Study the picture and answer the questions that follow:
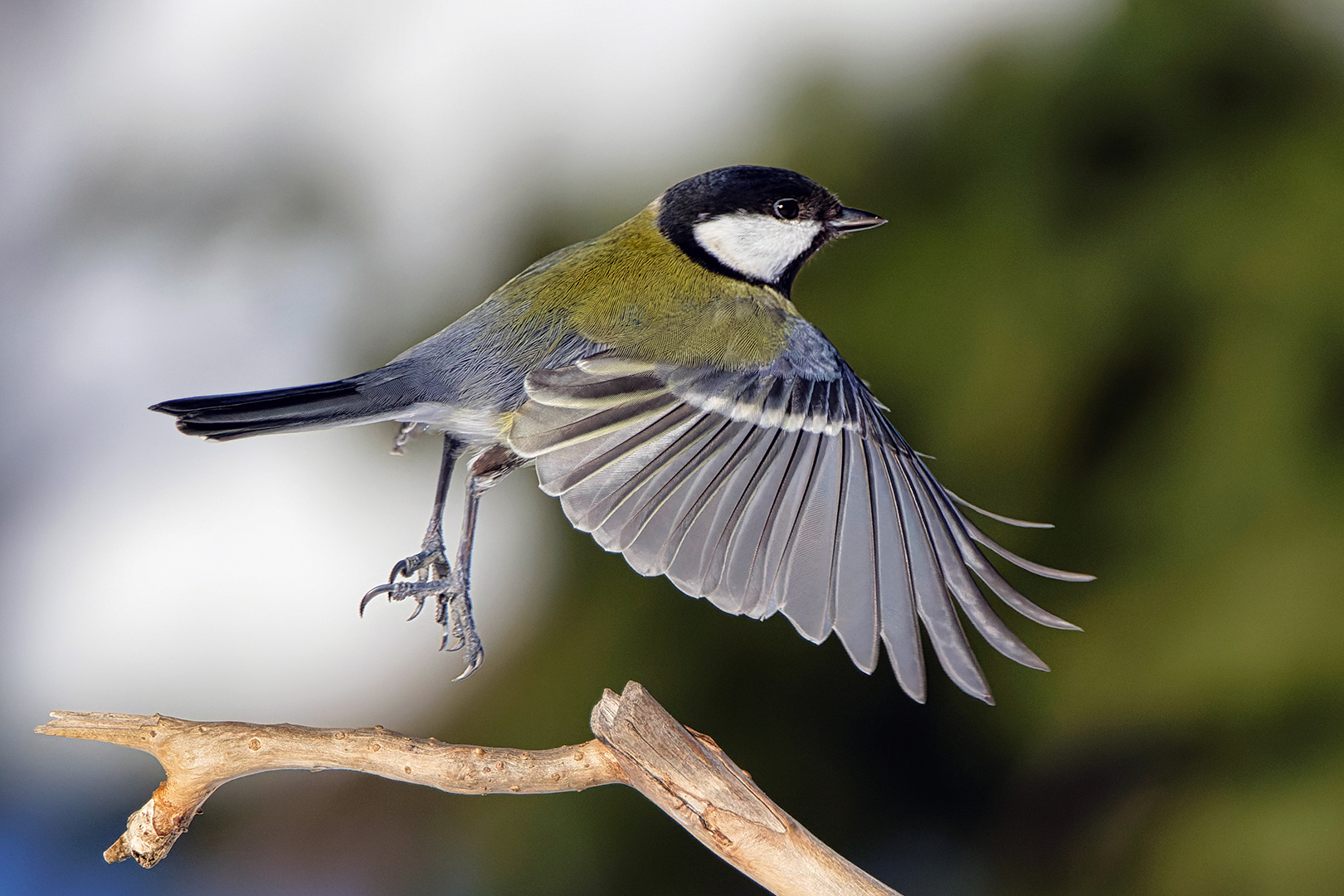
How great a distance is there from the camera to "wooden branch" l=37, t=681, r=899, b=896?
2.08 ft

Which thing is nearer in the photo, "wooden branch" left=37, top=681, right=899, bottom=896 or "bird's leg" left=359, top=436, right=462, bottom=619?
"wooden branch" left=37, top=681, right=899, bottom=896

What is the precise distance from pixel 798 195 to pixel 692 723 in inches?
32.2

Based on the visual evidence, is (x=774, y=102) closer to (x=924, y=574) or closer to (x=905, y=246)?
(x=905, y=246)

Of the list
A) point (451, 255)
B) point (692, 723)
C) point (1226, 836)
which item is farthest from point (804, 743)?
point (451, 255)

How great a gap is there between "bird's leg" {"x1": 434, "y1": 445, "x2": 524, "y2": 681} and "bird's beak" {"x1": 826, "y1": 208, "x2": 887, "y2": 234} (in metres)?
0.35

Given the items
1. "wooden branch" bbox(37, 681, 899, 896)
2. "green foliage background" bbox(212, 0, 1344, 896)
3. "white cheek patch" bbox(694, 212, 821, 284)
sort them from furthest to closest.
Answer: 1. "green foliage background" bbox(212, 0, 1344, 896)
2. "white cheek patch" bbox(694, 212, 821, 284)
3. "wooden branch" bbox(37, 681, 899, 896)

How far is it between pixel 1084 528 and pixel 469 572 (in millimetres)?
974

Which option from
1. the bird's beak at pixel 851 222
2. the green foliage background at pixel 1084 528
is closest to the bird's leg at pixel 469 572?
the bird's beak at pixel 851 222

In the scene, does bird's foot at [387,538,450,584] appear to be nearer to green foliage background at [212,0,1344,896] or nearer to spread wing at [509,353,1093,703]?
spread wing at [509,353,1093,703]

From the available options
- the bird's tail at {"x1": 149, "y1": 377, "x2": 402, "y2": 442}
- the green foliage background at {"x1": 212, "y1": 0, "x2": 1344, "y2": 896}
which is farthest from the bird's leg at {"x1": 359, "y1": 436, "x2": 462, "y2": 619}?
the green foliage background at {"x1": 212, "y1": 0, "x2": 1344, "y2": 896}

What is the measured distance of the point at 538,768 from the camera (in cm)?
66

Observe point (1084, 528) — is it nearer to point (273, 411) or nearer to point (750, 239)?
point (750, 239)

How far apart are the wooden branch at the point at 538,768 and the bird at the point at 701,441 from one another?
97 mm

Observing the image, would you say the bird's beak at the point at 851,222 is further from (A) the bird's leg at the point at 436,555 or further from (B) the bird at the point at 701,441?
(A) the bird's leg at the point at 436,555
